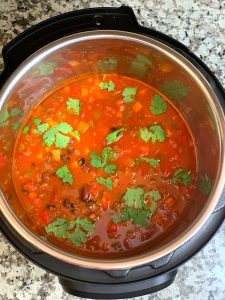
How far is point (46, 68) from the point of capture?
124 cm

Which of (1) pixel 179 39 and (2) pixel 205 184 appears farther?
(1) pixel 179 39

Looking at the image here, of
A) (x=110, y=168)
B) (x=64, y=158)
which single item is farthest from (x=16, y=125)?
(x=110, y=168)

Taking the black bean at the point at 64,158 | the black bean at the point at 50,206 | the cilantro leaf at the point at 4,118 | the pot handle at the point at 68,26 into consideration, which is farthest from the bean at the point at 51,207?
the pot handle at the point at 68,26

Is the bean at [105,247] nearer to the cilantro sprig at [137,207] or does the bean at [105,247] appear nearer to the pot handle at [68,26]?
the cilantro sprig at [137,207]

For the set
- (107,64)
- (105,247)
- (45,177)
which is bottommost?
(105,247)

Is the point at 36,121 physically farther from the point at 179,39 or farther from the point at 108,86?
the point at 179,39

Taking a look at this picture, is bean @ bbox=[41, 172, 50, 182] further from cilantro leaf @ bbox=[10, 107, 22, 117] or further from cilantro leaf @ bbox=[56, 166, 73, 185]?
cilantro leaf @ bbox=[10, 107, 22, 117]

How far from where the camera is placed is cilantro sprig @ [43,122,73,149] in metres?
1.29

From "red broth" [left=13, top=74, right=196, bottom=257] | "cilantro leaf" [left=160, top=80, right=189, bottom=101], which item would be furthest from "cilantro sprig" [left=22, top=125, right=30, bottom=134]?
"cilantro leaf" [left=160, top=80, right=189, bottom=101]

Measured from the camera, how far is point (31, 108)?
132 centimetres

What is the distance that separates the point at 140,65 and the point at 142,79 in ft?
0.18

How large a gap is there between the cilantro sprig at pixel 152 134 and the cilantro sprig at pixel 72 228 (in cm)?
23

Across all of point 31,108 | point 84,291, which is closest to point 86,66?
point 31,108

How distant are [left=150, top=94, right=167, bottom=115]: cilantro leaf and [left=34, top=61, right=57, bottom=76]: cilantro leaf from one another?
0.24 metres
